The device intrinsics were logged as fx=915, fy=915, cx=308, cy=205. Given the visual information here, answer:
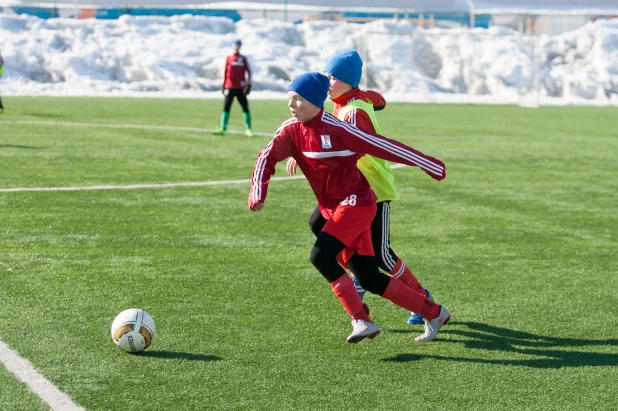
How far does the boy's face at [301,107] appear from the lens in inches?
217

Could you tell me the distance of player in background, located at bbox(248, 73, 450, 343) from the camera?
553cm

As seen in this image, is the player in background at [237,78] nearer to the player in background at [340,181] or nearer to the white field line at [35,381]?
the player in background at [340,181]

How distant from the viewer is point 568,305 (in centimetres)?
680

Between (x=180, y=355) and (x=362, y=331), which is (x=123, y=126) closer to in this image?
(x=180, y=355)

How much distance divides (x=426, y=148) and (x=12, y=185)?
344 inches

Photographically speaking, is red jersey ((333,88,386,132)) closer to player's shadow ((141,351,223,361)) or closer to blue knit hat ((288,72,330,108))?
blue knit hat ((288,72,330,108))

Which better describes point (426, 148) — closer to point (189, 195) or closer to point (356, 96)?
point (189, 195)

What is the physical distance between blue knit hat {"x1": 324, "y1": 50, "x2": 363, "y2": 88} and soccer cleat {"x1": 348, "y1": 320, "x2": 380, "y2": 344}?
172 cm

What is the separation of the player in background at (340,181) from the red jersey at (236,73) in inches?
570

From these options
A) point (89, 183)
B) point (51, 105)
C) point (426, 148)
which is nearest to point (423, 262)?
point (89, 183)

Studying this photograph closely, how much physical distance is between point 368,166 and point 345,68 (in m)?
0.69

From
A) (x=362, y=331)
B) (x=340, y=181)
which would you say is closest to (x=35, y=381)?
(x=362, y=331)

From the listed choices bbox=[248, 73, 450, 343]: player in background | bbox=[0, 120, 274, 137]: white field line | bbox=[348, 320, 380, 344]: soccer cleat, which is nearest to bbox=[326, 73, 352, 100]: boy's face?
bbox=[248, 73, 450, 343]: player in background

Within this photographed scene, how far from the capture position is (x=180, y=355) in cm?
536
